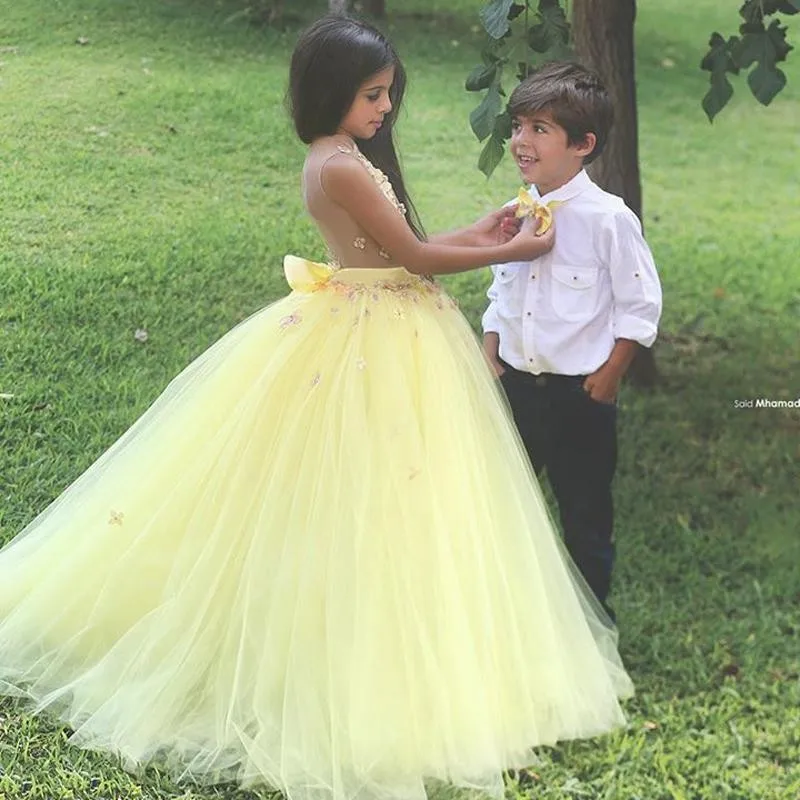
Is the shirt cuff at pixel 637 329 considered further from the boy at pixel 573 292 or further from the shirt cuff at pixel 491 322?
the shirt cuff at pixel 491 322

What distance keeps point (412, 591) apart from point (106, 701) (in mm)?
644

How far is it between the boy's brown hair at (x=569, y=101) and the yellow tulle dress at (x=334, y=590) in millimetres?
409

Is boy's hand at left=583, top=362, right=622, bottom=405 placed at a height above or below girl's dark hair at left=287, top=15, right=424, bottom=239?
below

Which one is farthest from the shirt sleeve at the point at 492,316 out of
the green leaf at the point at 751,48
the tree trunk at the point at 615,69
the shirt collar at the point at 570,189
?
the tree trunk at the point at 615,69

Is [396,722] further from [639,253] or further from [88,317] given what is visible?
[88,317]

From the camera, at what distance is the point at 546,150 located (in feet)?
6.57

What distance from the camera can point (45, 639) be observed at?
2.14 metres

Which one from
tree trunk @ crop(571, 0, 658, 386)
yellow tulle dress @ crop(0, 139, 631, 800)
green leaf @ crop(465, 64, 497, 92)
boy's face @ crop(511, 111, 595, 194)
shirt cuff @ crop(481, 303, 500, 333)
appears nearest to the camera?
yellow tulle dress @ crop(0, 139, 631, 800)

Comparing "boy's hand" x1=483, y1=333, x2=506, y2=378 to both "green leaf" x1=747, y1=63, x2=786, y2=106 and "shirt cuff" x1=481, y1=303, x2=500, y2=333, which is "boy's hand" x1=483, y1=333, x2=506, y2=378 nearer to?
"shirt cuff" x1=481, y1=303, x2=500, y2=333

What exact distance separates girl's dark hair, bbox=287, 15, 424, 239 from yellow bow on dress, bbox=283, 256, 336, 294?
0.80ft

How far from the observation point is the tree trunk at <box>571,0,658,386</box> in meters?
3.06

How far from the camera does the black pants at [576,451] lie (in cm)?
212

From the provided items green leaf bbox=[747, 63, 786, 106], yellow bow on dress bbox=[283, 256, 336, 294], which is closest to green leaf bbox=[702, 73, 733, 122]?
→ green leaf bbox=[747, 63, 786, 106]

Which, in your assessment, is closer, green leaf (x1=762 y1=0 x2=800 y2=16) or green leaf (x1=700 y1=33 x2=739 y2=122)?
green leaf (x1=762 y1=0 x2=800 y2=16)
